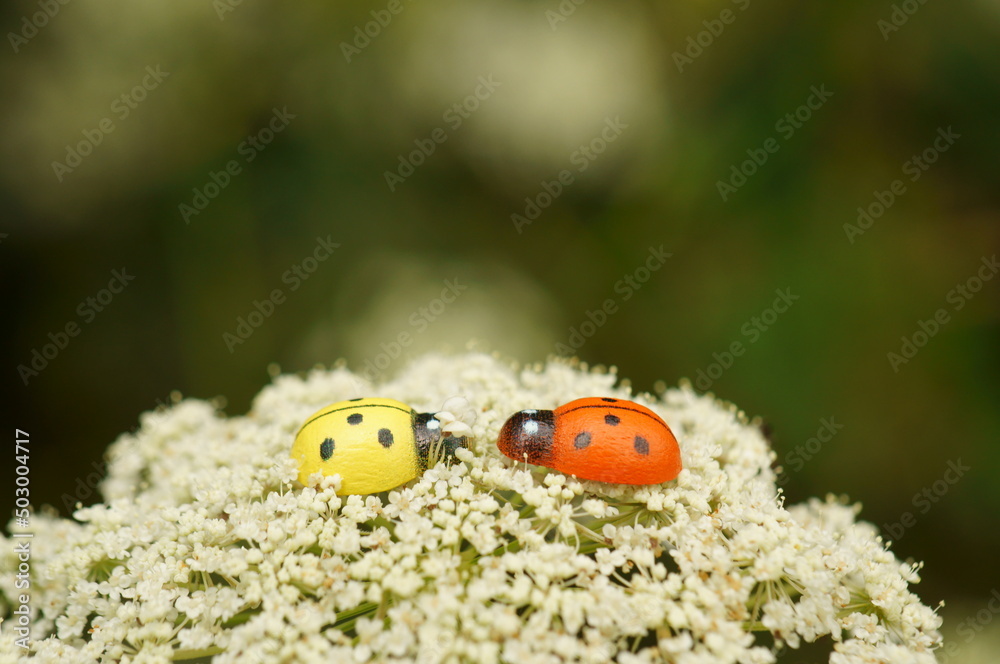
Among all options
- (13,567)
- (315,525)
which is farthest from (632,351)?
(13,567)

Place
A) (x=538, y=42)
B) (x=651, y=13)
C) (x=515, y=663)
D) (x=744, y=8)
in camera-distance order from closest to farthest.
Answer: (x=515, y=663) < (x=744, y=8) < (x=651, y=13) < (x=538, y=42)

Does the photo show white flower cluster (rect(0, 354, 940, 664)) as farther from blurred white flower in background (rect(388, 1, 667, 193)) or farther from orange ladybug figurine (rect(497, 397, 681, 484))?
blurred white flower in background (rect(388, 1, 667, 193))

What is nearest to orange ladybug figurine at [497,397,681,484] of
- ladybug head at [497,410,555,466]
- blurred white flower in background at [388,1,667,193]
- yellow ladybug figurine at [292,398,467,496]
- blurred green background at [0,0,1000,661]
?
ladybug head at [497,410,555,466]

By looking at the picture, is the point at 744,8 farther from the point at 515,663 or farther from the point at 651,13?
Answer: the point at 515,663

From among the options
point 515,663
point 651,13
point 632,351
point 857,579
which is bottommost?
point 515,663

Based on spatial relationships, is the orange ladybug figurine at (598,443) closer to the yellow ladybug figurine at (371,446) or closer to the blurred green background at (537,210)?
the yellow ladybug figurine at (371,446)

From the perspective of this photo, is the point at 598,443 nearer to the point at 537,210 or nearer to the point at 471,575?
the point at 471,575

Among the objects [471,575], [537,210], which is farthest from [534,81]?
[471,575]
